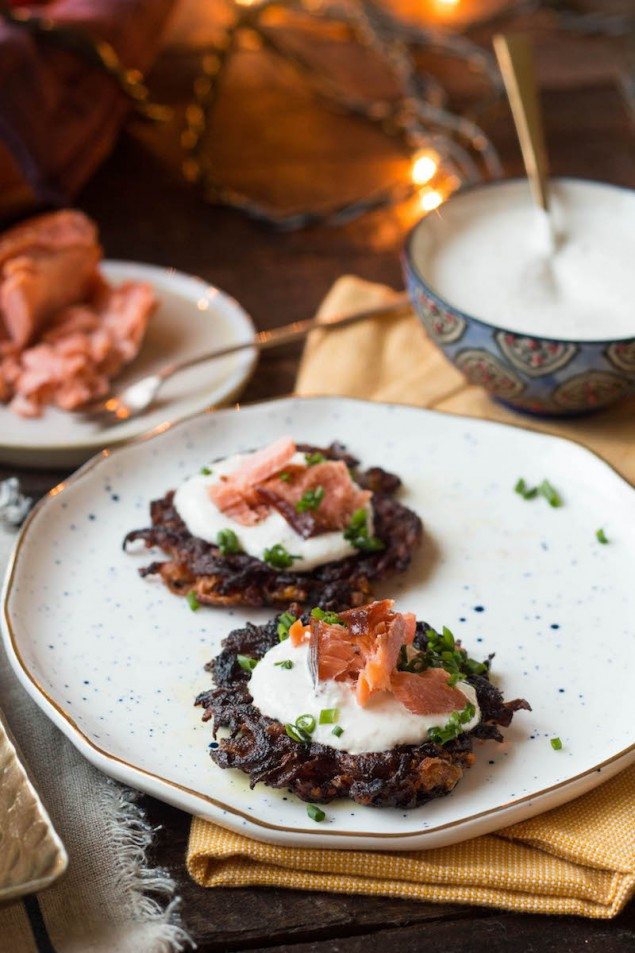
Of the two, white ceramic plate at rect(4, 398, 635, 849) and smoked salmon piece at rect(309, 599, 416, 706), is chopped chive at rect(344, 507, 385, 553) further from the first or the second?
smoked salmon piece at rect(309, 599, 416, 706)

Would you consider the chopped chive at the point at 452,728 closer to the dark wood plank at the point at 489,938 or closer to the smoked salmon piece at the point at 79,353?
the dark wood plank at the point at 489,938

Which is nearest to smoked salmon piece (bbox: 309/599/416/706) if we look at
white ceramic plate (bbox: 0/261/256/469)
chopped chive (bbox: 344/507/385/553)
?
chopped chive (bbox: 344/507/385/553)

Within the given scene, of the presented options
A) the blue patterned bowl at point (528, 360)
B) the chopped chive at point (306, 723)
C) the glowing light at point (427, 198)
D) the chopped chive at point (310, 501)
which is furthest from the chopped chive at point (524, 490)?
the glowing light at point (427, 198)

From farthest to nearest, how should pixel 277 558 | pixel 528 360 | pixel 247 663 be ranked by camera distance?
pixel 528 360 < pixel 277 558 < pixel 247 663

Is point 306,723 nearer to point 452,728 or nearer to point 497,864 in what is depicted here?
point 452,728

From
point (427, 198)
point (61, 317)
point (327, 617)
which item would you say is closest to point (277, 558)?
→ point (327, 617)

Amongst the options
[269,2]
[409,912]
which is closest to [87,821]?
[409,912]

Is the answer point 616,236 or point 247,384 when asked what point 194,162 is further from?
point 616,236
